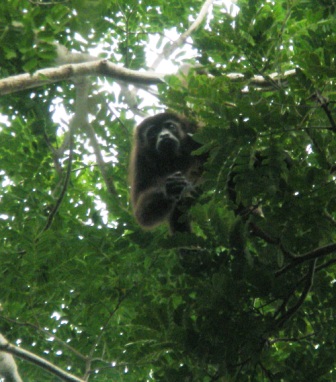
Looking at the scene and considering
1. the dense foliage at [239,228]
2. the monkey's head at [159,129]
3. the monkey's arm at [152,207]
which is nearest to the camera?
the dense foliage at [239,228]

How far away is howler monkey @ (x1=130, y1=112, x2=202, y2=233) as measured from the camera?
18.2ft

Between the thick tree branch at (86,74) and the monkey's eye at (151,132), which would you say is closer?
the thick tree branch at (86,74)

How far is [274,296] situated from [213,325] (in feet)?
1.11

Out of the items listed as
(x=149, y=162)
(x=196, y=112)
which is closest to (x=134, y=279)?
(x=196, y=112)

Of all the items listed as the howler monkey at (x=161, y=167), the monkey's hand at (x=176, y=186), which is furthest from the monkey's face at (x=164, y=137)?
the monkey's hand at (x=176, y=186)

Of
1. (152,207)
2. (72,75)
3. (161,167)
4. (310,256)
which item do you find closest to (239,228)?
(310,256)

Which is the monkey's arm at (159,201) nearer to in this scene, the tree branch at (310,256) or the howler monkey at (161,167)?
the howler monkey at (161,167)

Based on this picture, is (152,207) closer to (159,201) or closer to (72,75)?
(159,201)

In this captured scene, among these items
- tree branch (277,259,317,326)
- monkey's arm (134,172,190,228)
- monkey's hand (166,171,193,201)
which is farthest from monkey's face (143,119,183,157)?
tree branch (277,259,317,326)

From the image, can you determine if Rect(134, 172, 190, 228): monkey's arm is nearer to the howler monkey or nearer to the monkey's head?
the howler monkey

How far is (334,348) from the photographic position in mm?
3615

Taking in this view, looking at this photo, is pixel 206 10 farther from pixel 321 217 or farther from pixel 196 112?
pixel 321 217

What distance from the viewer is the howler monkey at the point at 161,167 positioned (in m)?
5.55

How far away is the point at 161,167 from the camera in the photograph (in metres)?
7.03
